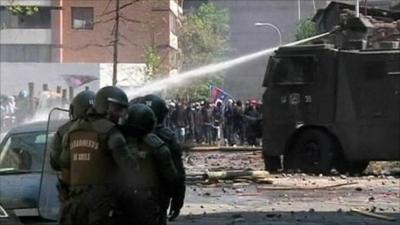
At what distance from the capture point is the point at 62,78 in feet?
165

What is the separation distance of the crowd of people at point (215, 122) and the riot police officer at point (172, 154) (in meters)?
24.9

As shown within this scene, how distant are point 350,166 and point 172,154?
42.9 ft

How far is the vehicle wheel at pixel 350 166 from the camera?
19.2m

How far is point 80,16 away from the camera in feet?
220

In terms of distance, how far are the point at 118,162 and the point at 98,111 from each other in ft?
1.31

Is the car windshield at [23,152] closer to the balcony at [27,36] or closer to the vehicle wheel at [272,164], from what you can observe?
the vehicle wheel at [272,164]

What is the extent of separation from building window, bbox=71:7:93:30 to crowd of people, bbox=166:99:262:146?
3361cm

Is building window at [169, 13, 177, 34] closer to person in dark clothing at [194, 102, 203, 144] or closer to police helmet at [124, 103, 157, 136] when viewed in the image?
person in dark clothing at [194, 102, 203, 144]

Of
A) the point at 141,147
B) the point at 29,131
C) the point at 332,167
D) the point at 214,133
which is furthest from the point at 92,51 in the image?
the point at 141,147

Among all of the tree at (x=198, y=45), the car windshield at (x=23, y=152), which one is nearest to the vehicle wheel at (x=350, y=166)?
the car windshield at (x=23, y=152)

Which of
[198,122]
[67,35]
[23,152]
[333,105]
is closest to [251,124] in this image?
[198,122]

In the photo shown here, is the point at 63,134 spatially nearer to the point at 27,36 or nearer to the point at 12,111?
the point at 12,111

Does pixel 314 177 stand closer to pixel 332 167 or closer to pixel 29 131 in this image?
pixel 332 167

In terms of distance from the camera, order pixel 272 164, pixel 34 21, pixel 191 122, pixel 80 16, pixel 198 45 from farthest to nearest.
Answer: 1. pixel 198 45
2. pixel 34 21
3. pixel 80 16
4. pixel 191 122
5. pixel 272 164
